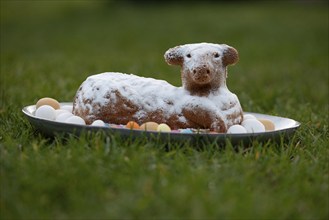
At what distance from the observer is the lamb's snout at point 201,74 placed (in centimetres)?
343

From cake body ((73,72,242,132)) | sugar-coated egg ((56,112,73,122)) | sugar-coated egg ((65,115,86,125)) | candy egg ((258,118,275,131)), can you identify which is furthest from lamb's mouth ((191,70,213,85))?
sugar-coated egg ((56,112,73,122))

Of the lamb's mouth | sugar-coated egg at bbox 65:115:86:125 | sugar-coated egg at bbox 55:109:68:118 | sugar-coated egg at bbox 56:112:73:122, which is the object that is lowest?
sugar-coated egg at bbox 55:109:68:118

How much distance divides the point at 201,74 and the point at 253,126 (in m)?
0.49

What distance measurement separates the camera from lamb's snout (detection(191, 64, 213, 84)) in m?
3.43

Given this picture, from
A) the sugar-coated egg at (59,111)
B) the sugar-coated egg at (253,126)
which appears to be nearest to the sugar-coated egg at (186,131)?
the sugar-coated egg at (253,126)

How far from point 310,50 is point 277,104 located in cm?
482

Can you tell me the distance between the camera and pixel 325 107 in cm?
541

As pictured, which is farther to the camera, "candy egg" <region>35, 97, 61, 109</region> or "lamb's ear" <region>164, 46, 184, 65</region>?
"candy egg" <region>35, 97, 61, 109</region>

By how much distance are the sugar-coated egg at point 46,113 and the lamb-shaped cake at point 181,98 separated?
7.2 inches

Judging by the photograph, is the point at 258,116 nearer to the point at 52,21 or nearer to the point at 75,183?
the point at 75,183

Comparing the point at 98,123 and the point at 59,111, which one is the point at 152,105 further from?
the point at 59,111

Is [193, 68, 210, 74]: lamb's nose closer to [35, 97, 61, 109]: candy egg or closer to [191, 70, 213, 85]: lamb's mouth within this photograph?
[191, 70, 213, 85]: lamb's mouth

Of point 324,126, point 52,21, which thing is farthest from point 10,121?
point 52,21

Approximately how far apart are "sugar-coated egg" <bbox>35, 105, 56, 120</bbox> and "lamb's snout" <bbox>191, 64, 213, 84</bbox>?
973 millimetres
